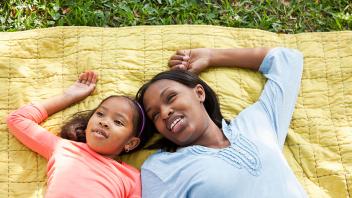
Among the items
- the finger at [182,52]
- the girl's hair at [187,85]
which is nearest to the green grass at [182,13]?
the finger at [182,52]

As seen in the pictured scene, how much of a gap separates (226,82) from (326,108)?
534 mm

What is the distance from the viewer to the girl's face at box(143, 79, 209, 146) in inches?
90.6

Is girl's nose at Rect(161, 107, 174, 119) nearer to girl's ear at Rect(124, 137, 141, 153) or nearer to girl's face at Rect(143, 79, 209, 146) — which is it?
girl's face at Rect(143, 79, 209, 146)

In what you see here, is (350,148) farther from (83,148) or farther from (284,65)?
(83,148)

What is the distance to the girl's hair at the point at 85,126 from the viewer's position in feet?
7.93

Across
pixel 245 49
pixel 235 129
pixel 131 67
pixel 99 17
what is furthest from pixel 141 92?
pixel 99 17

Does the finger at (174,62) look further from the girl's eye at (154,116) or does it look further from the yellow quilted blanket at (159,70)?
the girl's eye at (154,116)

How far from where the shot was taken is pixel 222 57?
2.76 metres

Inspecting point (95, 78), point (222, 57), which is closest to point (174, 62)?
point (222, 57)

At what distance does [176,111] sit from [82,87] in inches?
23.4

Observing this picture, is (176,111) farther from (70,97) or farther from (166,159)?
(70,97)

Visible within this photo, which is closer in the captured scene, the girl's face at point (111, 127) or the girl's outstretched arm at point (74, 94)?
the girl's face at point (111, 127)

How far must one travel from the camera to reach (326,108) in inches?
107

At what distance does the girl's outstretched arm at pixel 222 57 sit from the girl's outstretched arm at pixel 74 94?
428 mm
